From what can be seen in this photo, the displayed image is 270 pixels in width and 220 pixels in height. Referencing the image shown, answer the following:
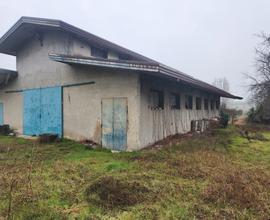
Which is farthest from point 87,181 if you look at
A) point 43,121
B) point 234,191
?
point 43,121

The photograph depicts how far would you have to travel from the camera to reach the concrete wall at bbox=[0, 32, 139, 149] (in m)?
9.08

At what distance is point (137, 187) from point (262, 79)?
25.1 meters

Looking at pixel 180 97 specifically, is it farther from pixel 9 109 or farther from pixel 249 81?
pixel 249 81

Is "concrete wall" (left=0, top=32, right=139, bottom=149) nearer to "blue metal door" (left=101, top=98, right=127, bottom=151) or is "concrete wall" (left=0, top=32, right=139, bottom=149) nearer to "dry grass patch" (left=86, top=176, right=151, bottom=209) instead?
"blue metal door" (left=101, top=98, right=127, bottom=151)

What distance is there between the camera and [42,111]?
1244 cm

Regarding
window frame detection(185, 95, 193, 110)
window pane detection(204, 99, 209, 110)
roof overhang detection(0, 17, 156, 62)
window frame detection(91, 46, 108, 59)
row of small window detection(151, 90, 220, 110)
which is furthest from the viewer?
window pane detection(204, 99, 209, 110)

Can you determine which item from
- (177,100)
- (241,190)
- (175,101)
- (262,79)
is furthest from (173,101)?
(262,79)

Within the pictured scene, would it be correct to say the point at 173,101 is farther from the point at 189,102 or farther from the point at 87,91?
the point at 87,91

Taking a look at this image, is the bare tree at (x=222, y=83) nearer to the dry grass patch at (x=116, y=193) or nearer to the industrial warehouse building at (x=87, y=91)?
the industrial warehouse building at (x=87, y=91)

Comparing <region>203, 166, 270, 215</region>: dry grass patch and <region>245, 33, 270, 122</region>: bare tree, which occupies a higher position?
<region>245, 33, 270, 122</region>: bare tree

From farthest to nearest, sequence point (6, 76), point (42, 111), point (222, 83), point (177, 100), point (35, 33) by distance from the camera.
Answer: point (222, 83)
point (6, 76)
point (35, 33)
point (42, 111)
point (177, 100)

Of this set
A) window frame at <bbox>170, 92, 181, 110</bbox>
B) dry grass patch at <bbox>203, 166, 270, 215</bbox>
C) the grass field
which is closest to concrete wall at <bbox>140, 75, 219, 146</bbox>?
window frame at <bbox>170, 92, 181, 110</bbox>

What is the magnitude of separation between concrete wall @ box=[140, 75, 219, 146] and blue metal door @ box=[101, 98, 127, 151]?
0.66 metres

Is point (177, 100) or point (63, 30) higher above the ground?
point (63, 30)
